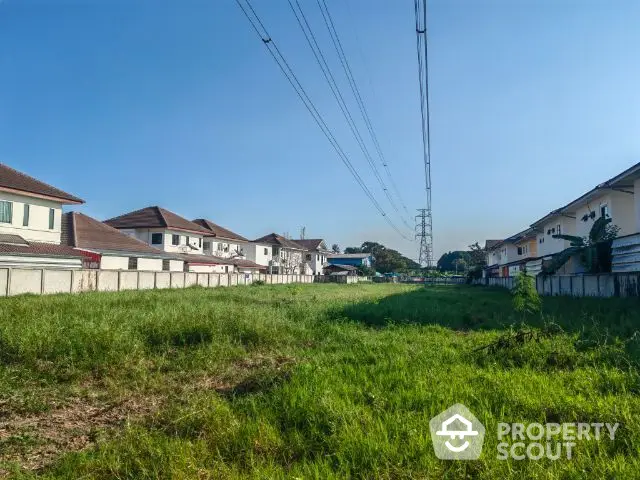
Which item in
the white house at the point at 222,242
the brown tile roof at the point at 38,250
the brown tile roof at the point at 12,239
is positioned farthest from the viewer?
the white house at the point at 222,242

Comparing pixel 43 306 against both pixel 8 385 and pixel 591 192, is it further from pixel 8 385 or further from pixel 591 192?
pixel 591 192

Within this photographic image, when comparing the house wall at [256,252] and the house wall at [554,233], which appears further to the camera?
the house wall at [256,252]

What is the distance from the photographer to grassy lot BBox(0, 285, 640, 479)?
3158mm

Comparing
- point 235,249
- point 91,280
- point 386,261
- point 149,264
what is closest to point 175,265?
point 149,264

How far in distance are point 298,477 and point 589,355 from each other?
4.76 m

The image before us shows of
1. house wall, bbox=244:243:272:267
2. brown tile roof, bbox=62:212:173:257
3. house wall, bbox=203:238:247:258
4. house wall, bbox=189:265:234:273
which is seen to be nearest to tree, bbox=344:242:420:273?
house wall, bbox=244:243:272:267

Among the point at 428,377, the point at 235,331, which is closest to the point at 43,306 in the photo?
the point at 235,331

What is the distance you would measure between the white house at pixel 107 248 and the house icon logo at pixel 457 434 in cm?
2783

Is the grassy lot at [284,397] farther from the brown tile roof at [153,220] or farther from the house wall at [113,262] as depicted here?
the brown tile roof at [153,220]

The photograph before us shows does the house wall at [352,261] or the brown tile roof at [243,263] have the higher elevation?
the house wall at [352,261]

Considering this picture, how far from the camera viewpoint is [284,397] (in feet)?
14.6

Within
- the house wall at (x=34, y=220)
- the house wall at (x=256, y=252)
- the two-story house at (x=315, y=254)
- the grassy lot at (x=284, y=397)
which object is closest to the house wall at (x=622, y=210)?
the grassy lot at (x=284, y=397)

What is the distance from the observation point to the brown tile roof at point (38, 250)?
69.0ft

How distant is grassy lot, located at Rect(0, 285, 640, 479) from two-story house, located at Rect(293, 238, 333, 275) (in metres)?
63.8
